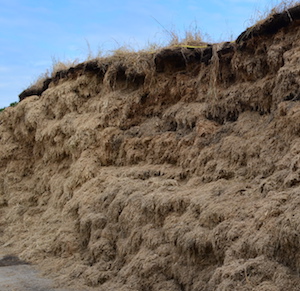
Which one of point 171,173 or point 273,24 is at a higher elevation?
point 273,24

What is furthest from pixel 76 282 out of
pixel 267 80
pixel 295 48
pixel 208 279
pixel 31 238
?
pixel 295 48

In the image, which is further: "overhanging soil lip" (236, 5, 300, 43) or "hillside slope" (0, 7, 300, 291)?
"overhanging soil lip" (236, 5, 300, 43)

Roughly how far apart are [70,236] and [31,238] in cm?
153

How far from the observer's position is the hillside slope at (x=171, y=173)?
195 inches

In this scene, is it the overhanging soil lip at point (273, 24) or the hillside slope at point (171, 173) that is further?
the overhanging soil lip at point (273, 24)

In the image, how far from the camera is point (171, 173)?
7.39 meters

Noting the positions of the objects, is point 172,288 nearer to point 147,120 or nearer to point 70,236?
point 70,236

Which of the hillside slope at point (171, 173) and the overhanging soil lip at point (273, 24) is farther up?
the overhanging soil lip at point (273, 24)

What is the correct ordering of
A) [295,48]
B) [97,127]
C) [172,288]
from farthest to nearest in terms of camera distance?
[97,127] → [295,48] → [172,288]

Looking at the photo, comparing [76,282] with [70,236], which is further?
[70,236]

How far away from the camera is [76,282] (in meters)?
6.33

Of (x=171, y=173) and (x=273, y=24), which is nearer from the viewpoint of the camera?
(x=273, y=24)

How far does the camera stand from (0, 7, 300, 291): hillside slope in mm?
4953

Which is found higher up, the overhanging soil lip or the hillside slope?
the overhanging soil lip
